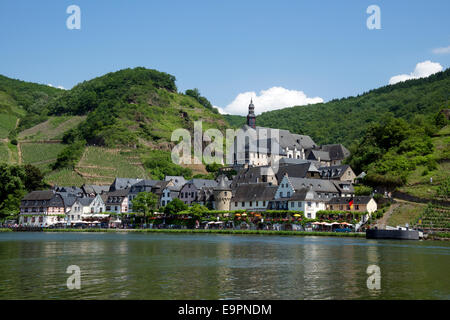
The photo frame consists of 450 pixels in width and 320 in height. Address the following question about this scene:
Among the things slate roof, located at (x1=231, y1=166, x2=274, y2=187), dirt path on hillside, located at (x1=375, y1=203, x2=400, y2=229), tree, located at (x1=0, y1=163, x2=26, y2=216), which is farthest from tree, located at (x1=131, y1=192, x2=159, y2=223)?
dirt path on hillside, located at (x1=375, y1=203, x2=400, y2=229)

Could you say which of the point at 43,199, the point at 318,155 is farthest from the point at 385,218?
the point at 43,199

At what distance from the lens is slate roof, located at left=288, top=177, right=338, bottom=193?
308 ft

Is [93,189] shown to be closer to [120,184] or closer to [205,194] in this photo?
[120,184]

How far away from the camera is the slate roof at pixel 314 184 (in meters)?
94.0

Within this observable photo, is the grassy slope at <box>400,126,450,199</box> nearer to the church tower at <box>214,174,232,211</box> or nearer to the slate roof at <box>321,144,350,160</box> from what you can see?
the church tower at <box>214,174,232,211</box>

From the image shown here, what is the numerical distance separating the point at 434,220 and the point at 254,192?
36.5 metres

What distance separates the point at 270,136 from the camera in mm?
156625

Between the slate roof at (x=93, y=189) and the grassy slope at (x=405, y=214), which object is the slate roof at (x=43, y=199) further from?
the grassy slope at (x=405, y=214)

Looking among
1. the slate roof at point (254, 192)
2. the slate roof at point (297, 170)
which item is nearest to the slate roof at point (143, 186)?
the slate roof at point (254, 192)

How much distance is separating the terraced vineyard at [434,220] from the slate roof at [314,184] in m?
22.1
